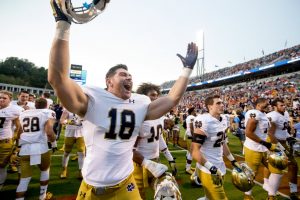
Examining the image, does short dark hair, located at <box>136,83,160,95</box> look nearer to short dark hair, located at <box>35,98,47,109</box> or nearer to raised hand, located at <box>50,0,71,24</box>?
short dark hair, located at <box>35,98,47,109</box>

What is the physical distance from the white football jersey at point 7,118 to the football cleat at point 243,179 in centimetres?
478

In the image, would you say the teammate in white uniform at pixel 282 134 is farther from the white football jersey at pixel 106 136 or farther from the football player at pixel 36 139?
the football player at pixel 36 139

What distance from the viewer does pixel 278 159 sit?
4.84 m

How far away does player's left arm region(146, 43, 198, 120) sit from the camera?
248cm

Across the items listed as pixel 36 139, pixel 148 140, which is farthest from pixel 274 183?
pixel 36 139

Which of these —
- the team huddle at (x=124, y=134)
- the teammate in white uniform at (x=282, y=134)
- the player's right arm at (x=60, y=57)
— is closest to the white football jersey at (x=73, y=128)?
the team huddle at (x=124, y=134)

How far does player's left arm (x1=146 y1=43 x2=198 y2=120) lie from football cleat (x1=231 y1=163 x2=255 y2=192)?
1.90 metres

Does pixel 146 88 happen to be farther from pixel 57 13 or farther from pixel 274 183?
pixel 274 183

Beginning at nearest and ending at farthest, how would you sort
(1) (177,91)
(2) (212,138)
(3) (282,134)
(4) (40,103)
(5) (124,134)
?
(5) (124,134)
(1) (177,91)
(2) (212,138)
(4) (40,103)
(3) (282,134)

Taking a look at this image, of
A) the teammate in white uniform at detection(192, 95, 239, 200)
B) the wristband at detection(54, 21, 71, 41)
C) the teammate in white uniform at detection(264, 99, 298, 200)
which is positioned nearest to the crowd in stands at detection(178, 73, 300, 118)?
the teammate in white uniform at detection(264, 99, 298, 200)

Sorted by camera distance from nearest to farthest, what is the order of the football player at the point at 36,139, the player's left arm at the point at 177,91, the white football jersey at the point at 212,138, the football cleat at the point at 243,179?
the player's left arm at the point at 177,91
the football cleat at the point at 243,179
the white football jersey at the point at 212,138
the football player at the point at 36,139

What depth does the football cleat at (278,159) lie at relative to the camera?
15.7ft

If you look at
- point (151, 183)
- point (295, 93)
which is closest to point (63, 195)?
point (151, 183)

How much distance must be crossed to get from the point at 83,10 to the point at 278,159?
15.8 feet
